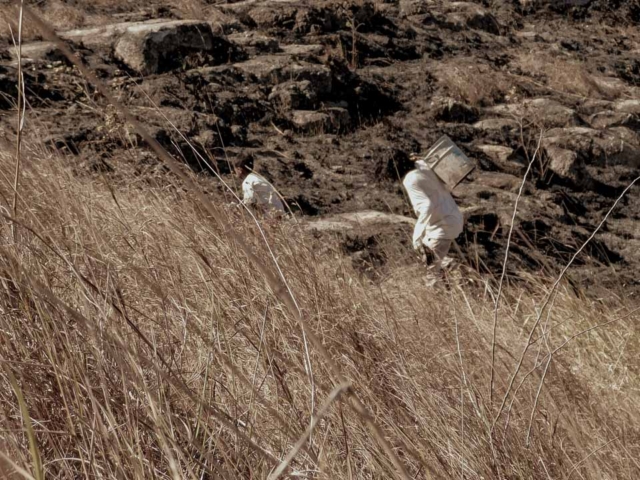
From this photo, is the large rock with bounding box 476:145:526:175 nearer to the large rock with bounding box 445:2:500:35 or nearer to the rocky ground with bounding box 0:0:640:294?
the rocky ground with bounding box 0:0:640:294

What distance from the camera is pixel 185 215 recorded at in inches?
95.9

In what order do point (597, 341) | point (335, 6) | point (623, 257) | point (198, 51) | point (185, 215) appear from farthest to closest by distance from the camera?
point (335, 6)
point (198, 51)
point (623, 257)
point (597, 341)
point (185, 215)

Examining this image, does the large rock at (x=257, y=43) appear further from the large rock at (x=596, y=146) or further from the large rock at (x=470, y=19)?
the large rock at (x=596, y=146)

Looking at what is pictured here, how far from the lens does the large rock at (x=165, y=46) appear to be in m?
10.1

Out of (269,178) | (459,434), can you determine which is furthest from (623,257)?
(459,434)

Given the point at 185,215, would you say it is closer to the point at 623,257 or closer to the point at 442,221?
the point at 442,221

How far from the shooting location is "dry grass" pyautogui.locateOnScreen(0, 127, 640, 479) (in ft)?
4.15

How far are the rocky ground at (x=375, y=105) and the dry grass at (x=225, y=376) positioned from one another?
4089mm

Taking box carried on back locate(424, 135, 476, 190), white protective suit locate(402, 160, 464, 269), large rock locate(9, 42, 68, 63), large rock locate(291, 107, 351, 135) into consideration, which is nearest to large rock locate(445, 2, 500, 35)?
large rock locate(291, 107, 351, 135)

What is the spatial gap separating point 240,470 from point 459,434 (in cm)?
41

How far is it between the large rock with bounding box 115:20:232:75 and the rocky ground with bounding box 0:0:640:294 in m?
0.02

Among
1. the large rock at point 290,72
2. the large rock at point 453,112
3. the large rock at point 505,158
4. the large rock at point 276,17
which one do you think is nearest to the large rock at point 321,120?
the large rock at point 290,72

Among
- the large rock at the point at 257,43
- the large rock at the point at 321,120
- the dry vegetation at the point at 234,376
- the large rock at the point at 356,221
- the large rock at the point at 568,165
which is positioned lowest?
the large rock at the point at 568,165

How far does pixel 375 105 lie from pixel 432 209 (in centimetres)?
435
